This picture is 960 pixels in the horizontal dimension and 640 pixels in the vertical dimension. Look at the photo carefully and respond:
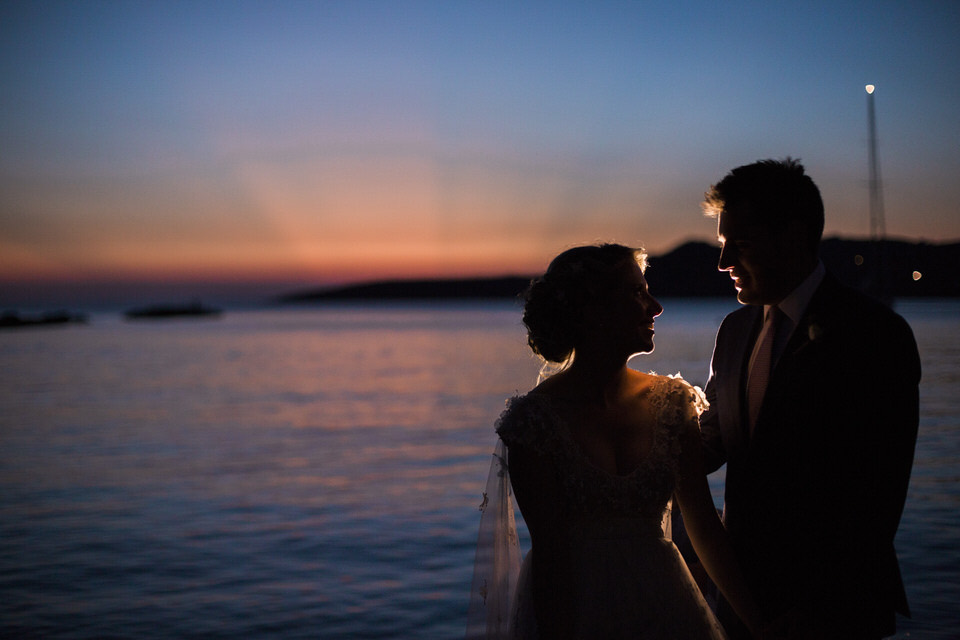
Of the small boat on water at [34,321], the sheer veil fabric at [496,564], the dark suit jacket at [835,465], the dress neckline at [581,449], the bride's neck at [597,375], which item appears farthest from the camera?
the small boat on water at [34,321]

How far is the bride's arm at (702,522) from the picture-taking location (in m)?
2.63

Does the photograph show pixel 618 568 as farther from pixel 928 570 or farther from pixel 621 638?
pixel 928 570

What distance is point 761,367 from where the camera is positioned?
2.62 m

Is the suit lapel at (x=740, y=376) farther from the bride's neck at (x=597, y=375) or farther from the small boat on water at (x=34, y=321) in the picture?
the small boat on water at (x=34, y=321)

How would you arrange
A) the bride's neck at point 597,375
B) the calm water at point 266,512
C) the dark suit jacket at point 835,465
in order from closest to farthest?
the dark suit jacket at point 835,465
the bride's neck at point 597,375
the calm water at point 266,512

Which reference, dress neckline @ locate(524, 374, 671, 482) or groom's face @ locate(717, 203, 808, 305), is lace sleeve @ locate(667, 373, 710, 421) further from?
groom's face @ locate(717, 203, 808, 305)

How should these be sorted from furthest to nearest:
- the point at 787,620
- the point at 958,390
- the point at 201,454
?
1. the point at 958,390
2. the point at 201,454
3. the point at 787,620

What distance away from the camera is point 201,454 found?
1477cm

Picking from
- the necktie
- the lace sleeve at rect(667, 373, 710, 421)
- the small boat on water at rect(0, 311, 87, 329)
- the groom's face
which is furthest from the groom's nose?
the small boat on water at rect(0, 311, 87, 329)

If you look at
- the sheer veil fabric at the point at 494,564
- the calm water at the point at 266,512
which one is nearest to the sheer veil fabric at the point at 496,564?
the sheer veil fabric at the point at 494,564

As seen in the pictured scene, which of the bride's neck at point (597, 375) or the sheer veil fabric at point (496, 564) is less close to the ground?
the bride's neck at point (597, 375)

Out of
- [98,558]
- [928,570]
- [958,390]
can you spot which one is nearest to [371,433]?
[98,558]

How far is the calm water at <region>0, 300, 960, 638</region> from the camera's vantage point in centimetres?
712

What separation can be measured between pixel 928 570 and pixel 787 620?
19.6 ft
